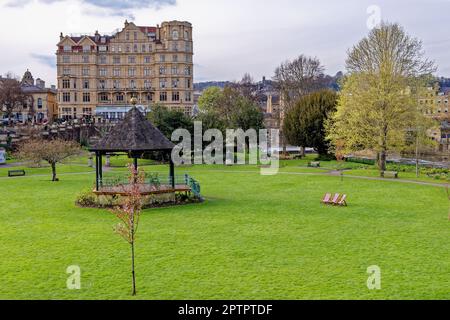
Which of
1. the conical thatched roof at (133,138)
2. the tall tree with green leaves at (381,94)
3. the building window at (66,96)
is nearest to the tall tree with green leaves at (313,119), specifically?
the tall tree with green leaves at (381,94)

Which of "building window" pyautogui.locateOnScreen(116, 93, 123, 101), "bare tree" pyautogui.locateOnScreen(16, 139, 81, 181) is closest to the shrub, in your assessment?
"bare tree" pyautogui.locateOnScreen(16, 139, 81, 181)

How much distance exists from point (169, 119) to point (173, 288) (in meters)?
45.8

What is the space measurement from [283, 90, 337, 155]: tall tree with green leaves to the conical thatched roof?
1333 inches

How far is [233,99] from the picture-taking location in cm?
8394

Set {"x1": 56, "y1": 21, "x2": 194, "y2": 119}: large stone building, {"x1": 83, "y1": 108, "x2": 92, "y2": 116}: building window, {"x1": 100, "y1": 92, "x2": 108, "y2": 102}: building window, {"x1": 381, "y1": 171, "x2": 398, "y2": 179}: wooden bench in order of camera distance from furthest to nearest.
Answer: {"x1": 100, "y1": 92, "x2": 108, "y2": 102}: building window, {"x1": 83, "y1": 108, "x2": 92, "y2": 116}: building window, {"x1": 56, "y1": 21, "x2": 194, "y2": 119}: large stone building, {"x1": 381, "y1": 171, "x2": 398, "y2": 179}: wooden bench

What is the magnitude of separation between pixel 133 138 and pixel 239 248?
13.8m

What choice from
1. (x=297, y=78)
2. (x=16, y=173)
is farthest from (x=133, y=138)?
(x=297, y=78)

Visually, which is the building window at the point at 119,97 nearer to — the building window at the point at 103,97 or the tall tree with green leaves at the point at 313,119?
the building window at the point at 103,97

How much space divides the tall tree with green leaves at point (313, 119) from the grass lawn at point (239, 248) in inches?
1123

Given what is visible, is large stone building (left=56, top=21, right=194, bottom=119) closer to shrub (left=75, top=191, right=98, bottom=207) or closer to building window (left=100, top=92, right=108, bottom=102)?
building window (left=100, top=92, right=108, bottom=102)

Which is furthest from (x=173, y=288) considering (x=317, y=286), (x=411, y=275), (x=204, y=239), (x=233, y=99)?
(x=233, y=99)

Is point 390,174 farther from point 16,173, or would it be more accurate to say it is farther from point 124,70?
point 124,70

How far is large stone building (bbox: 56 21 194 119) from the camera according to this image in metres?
101

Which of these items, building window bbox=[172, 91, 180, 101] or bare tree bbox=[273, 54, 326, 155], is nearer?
bare tree bbox=[273, 54, 326, 155]
